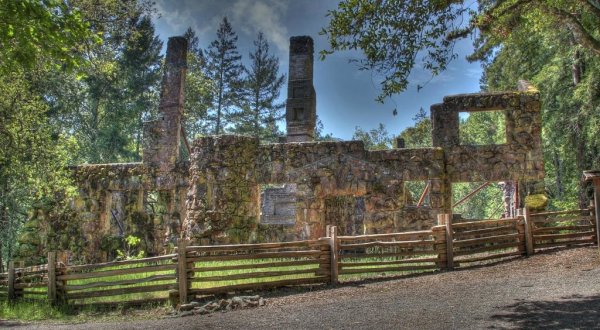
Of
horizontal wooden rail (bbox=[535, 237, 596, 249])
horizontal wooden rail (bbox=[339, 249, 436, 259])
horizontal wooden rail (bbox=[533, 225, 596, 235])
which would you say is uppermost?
horizontal wooden rail (bbox=[533, 225, 596, 235])

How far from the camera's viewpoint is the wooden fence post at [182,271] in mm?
9789

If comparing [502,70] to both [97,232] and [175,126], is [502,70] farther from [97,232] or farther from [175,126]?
[97,232]

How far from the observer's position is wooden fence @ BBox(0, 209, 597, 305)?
10055 mm

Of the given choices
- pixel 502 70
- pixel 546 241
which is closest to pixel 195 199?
pixel 546 241

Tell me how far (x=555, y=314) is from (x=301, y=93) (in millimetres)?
14223

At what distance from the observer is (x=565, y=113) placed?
819 inches

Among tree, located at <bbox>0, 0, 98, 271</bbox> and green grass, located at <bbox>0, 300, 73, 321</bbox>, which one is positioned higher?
tree, located at <bbox>0, 0, 98, 271</bbox>

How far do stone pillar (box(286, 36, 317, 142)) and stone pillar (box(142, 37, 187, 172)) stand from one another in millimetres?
4131

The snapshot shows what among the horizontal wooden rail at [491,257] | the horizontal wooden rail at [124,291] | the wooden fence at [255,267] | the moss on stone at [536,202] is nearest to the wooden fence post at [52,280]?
the wooden fence at [255,267]

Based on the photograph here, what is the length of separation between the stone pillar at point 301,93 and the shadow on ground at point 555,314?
13.0 meters

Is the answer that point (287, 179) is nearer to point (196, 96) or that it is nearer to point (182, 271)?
point (182, 271)

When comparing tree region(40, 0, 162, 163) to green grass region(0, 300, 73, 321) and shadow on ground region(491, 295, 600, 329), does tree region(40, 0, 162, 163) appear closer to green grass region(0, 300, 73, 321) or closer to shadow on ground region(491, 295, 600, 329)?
green grass region(0, 300, 73, 321)

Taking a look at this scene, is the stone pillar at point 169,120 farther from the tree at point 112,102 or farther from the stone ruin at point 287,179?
the tree at point 112,102

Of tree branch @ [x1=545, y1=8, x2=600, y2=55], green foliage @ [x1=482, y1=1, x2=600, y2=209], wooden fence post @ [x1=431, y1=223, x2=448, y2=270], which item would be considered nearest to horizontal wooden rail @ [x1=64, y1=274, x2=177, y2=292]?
wooden fence post @ [x1=431, y1=223, x2=448, y2=270]
